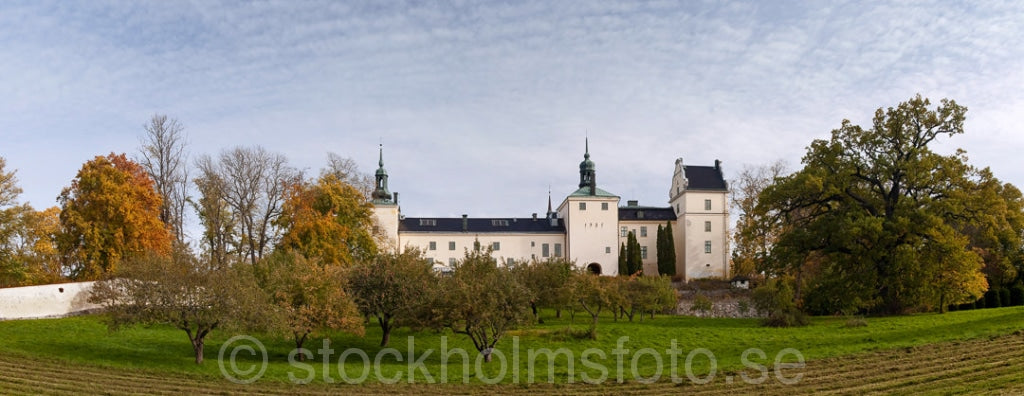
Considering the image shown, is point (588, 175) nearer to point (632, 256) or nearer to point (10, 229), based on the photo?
point (632, 256)

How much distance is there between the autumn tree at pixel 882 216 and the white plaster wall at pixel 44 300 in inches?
1163

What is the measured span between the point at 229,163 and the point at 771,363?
3279cm

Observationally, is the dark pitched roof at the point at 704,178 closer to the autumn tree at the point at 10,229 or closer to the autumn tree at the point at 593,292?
the autumn tree at the point at 593,292

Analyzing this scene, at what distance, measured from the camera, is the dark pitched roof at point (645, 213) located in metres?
66.1

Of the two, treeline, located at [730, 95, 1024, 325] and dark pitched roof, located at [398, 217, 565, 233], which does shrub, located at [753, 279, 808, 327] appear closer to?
treeline, located at [730, 95, 1024, 325]

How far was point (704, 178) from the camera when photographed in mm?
63781

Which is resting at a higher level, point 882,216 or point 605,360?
point 882,216

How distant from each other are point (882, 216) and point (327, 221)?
27.5 meters

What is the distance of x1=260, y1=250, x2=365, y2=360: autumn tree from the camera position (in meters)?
26.7

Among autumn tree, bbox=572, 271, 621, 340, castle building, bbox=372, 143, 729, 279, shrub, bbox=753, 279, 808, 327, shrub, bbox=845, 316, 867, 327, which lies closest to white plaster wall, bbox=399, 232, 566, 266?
castle building, bbox=372, 143, 729, 279

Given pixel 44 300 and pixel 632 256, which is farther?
pixel 632 256

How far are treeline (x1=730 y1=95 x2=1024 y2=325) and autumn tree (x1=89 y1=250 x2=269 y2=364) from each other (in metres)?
21.5

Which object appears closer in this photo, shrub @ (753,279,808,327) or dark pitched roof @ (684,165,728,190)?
shrub @ (753,279,808,327)

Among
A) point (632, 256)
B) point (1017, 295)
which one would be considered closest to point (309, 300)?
Result: point (1017, 295)
